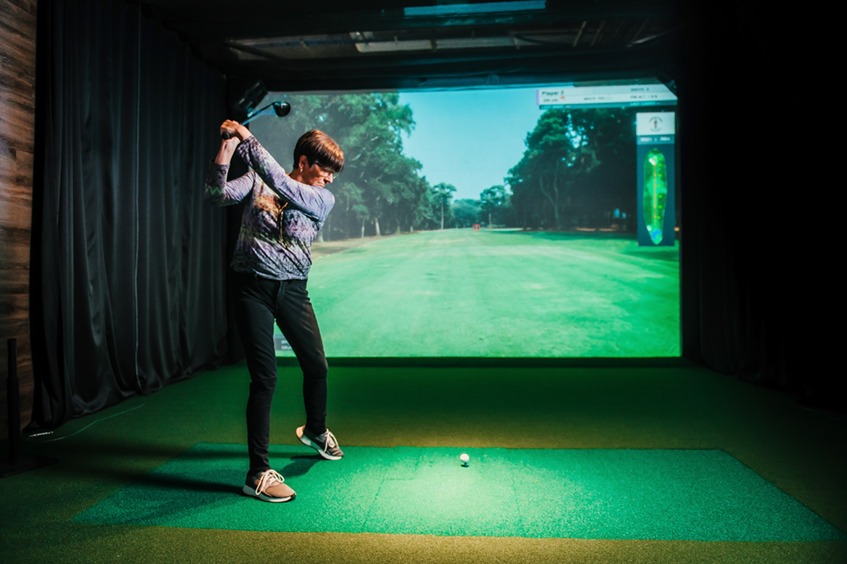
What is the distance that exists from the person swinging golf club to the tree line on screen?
11.2 feet

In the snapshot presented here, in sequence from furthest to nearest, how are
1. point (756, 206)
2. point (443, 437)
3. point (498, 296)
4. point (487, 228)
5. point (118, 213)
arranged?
point (487, 228) < point (498, 296) < point (756, 206) < point (118, 213) < point (443, 437)

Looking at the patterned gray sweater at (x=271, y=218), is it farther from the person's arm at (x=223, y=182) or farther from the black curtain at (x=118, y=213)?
the black curtain at (x=118, y=213)

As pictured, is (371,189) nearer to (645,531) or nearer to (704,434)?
(704,434)

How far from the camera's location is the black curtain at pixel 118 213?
2.73m

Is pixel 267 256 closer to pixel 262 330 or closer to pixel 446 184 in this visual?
pixel 262 330

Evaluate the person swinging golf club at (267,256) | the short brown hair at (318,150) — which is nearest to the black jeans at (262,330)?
the person swinging golf club at (267,256)

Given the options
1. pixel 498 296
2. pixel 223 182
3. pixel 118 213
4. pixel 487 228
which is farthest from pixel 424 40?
pixel 223 182

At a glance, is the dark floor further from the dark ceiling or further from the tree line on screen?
the dark ceiling

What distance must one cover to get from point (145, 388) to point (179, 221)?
4.08 ft

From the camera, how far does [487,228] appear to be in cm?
546

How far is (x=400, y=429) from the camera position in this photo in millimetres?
2711

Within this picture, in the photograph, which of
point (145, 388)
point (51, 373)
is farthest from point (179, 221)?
point (51, 373)

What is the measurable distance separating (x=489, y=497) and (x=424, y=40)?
148 inches

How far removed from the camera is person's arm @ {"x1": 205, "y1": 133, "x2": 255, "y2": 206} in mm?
1723
